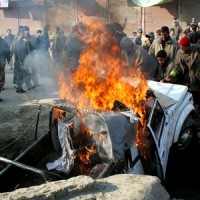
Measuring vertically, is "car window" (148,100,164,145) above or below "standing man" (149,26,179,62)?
below

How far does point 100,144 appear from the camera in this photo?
509 centimetres

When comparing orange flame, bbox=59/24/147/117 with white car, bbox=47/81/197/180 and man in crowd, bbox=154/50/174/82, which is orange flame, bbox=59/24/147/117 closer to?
white car, bbox=47/81/197/180

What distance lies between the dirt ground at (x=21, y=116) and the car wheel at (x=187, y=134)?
7.52ft

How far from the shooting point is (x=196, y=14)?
23.3 m

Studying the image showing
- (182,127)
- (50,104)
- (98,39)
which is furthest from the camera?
(98,39)

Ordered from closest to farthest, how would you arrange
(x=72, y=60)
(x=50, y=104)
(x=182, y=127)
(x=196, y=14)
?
(x=50, y=104)
(x=182, y=127)
(x=72, y=60)
(x=196, y=14)

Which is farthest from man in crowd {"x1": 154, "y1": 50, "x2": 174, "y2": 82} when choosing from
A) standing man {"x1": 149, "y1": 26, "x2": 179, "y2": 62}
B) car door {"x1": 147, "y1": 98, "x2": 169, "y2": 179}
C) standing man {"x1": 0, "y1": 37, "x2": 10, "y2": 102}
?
standing man {"x1": 0, "y1": 37, "x2": 10, "y2": 102}

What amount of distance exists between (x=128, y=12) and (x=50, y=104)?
19.8 meters

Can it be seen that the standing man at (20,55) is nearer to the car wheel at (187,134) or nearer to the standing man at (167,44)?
the standing man at (167,44)

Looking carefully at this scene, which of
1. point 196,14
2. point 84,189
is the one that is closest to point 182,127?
point 84,189

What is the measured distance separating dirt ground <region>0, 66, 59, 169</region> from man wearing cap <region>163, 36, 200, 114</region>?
8.99 feet

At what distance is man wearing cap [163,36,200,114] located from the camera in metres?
8.00

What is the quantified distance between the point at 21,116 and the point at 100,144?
17.8 ft

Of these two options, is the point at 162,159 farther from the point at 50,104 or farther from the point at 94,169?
the point at 50,104
